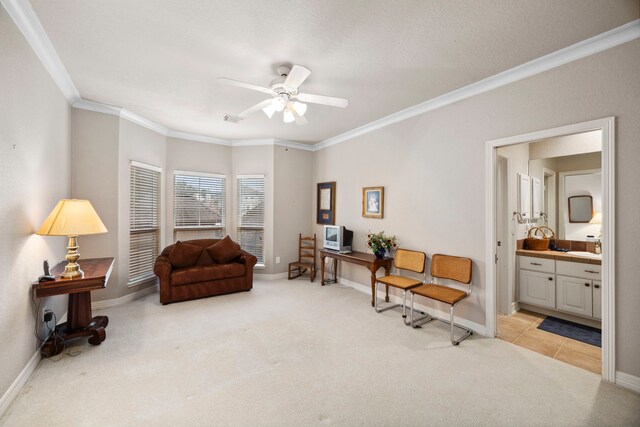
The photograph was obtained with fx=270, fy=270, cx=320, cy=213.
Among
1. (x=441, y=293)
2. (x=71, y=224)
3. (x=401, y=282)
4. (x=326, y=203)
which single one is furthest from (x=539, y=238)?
(x=71, y=224)

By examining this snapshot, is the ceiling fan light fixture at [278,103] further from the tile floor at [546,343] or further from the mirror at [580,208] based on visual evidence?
the mirror at [580,208]

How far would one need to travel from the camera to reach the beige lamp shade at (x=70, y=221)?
7.71 ft

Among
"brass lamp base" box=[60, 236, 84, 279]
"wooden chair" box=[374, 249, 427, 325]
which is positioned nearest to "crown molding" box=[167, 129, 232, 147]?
"brass lamp base" box=[60, 236, 84, 279]

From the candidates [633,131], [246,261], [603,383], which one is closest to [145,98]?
[246,261]

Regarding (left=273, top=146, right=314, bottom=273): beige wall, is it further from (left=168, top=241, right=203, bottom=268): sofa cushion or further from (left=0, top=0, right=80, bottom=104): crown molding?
A: (left=0, top=0, right=80, bottom=104): crown molding

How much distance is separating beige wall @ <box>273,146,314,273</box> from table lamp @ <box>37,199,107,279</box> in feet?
9.90

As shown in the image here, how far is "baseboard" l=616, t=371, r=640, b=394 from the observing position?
203 centimetres

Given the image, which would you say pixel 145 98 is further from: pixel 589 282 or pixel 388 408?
pixel 589 282

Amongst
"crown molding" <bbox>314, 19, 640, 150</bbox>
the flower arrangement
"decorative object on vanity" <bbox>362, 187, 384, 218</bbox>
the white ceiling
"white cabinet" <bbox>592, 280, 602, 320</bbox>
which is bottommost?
"white cabinet" <bbox>592, 280, 602, 320</bbox>

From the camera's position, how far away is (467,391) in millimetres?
2053

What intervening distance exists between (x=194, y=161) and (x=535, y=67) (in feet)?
16.8

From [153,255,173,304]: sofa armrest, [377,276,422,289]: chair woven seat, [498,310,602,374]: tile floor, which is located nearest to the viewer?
[498,310,602,374]: tile floor

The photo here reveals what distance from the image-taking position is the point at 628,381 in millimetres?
2068

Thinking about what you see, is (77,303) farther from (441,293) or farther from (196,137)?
(441,293)
